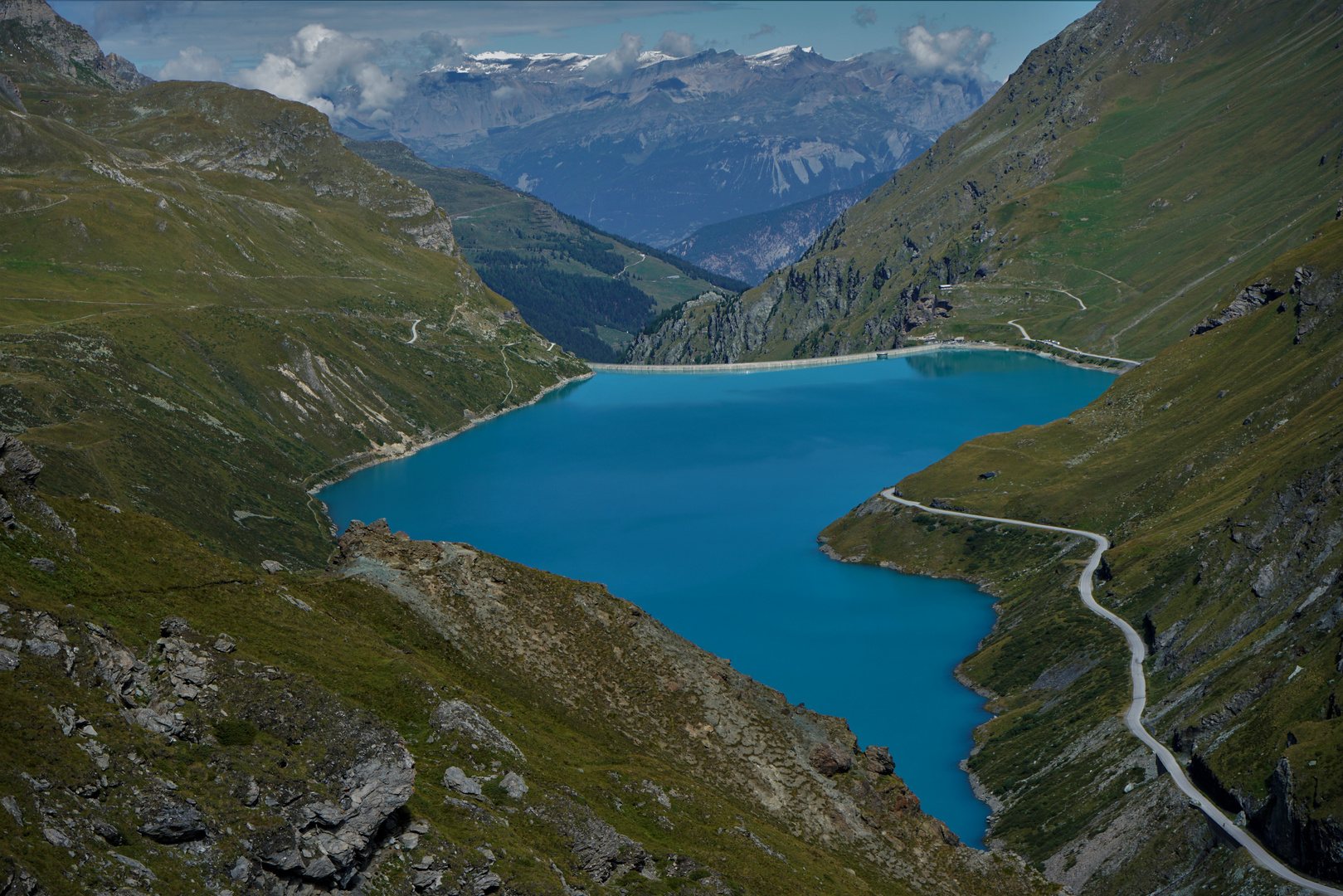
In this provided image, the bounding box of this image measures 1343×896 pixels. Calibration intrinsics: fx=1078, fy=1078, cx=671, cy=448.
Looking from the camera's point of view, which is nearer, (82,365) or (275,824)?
(275,824)

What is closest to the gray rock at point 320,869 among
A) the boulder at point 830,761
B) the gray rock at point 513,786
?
the gray rock at point 513,786

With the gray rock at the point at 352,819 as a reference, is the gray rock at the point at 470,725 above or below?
above

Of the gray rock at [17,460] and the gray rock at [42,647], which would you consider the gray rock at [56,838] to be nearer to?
the gray rock at [42,647]

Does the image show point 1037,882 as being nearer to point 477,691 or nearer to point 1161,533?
point 477,691

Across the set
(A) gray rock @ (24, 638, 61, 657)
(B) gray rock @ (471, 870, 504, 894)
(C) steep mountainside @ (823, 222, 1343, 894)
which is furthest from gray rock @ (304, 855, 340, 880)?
(C) steep mountainside @ (823, 222, 1343, 894)

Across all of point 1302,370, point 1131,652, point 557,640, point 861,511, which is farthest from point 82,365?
point 1302,370

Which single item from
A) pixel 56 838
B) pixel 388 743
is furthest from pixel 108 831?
pixel 388 743

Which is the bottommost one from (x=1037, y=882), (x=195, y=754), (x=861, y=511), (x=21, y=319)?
(x=1037, y=882)
